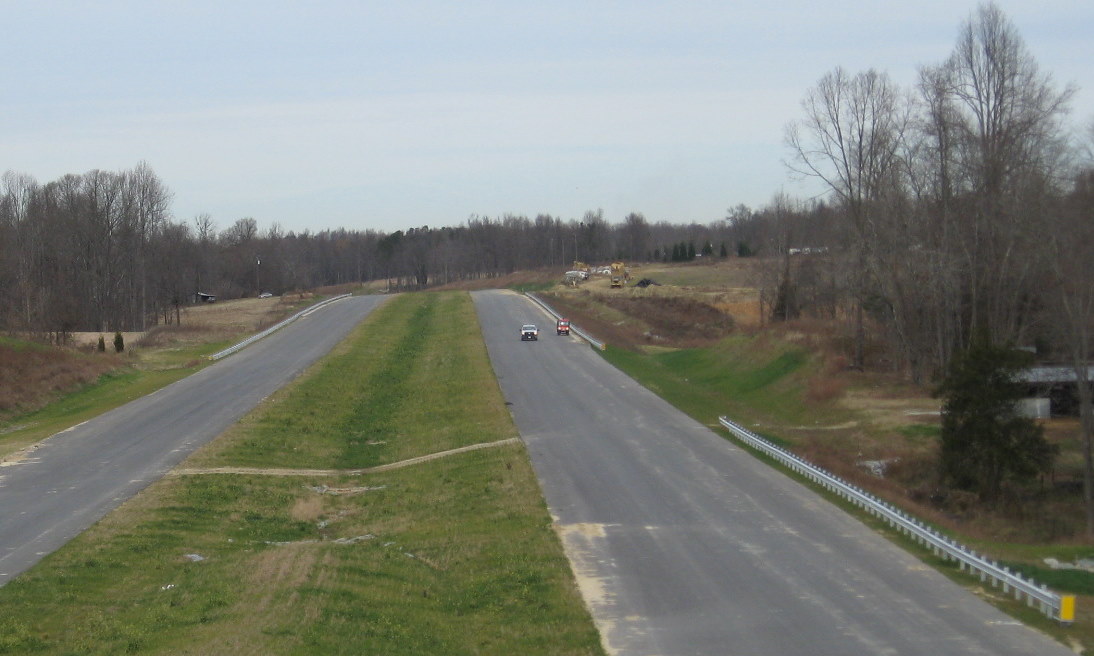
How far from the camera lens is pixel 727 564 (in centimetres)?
1855

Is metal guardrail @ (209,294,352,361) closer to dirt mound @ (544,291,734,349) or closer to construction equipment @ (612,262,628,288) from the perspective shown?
dirt mound @ (544,291,734,349)

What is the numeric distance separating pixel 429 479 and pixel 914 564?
15.8 m

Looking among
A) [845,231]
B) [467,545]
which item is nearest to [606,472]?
[467,545]

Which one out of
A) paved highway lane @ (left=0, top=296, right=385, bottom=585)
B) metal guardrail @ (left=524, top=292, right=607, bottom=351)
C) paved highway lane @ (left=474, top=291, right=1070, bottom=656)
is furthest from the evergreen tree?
metal guardrail @ (left=524, top=292, right=607, bottom=351)

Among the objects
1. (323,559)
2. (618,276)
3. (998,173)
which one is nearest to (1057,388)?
(998,173)

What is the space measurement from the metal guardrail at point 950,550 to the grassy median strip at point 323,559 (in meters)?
6.86

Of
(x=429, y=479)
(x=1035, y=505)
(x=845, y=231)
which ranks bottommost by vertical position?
(x=1035, y=505)

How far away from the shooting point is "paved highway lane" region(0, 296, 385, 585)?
878 inches

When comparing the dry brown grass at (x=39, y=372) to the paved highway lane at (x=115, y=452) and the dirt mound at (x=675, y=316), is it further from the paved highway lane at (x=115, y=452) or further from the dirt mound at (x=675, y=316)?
the dirt mound at (x=675, y=316)

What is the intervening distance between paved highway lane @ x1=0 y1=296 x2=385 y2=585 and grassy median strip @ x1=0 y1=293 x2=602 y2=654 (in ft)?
2.93

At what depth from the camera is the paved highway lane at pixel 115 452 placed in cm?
2230

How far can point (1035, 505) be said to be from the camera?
1298 inches

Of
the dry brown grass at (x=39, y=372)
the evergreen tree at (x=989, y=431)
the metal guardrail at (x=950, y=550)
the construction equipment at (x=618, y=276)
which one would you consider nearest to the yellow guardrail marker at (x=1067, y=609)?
the metal guardrail at (x=950, y=550)

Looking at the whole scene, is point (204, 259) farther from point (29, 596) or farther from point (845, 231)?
point (29, 596)
